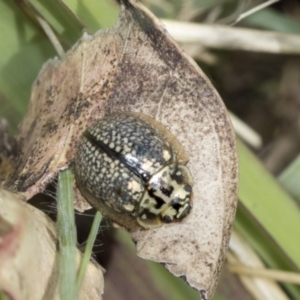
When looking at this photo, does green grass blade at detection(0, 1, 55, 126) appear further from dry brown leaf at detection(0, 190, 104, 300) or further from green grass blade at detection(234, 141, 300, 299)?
green grass blade at detection(234, 141, 300, 299)

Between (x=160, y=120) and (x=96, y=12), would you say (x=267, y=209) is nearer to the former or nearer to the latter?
(x=160, y=120)

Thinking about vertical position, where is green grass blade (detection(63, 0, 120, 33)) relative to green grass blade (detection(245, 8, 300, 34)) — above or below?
above

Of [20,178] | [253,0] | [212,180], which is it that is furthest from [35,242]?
[253,0]

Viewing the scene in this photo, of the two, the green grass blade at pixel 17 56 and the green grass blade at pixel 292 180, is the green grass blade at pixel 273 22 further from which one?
the green grass blade at pixel 17 56

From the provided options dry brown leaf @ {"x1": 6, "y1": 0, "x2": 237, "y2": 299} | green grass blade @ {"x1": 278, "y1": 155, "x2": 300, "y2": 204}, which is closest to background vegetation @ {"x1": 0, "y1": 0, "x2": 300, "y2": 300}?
green grass blade @ {"x1": 278, "y1": 155, "x2": 300, "y2": 204}

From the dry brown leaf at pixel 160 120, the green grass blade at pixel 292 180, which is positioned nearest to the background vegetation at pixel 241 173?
the green grass blade at pixel 292 180

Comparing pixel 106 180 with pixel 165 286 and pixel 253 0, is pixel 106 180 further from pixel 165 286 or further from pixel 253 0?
pixel 253 0
